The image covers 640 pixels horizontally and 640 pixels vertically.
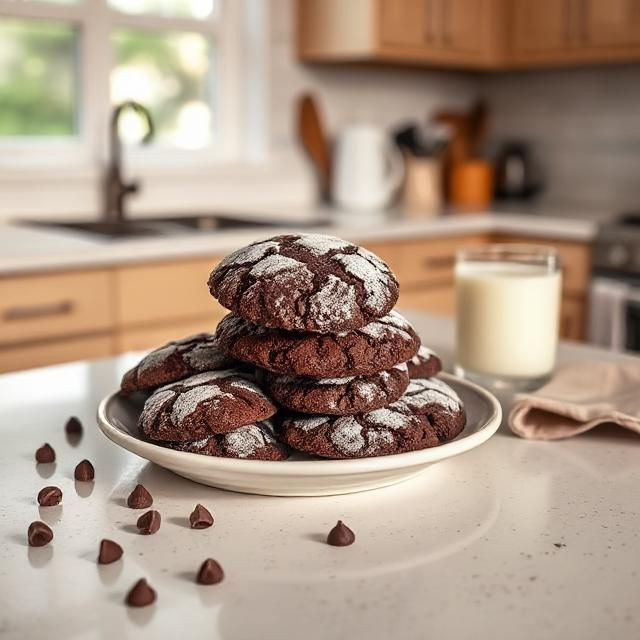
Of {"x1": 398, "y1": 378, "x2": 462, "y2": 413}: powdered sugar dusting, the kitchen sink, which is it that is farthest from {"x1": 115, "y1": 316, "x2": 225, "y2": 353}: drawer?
{"x1": 398, "y1": 378, "x2": 462, "y2": 413}: powdered sugar dusting

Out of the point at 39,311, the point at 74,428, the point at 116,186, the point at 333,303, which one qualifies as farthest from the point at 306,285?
the point at 116,186

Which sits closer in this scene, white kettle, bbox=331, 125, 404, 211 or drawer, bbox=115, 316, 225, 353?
drawer, bbox=115, 316, 225, 353

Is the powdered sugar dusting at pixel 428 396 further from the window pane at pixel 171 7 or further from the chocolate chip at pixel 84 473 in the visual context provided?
the window pane at pixel 171 7

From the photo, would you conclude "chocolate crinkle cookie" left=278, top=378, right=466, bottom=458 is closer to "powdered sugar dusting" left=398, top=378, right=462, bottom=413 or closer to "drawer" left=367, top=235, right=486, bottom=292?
"powdered sugar dusting" left=398, top=378, right=462, bottom=413

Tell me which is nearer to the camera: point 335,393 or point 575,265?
point 335,393

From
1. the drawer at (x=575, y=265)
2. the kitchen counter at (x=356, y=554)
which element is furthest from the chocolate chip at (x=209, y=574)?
the drawer at (x=575, y=265)

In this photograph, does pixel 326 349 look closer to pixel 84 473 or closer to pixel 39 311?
pixel 84 473
